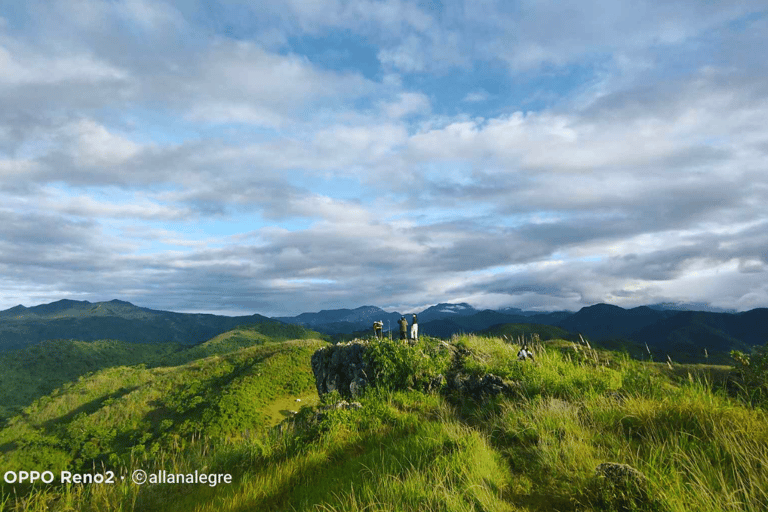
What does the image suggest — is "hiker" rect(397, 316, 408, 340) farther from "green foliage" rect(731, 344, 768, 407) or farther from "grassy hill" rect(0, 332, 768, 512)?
"green foliage" rect(731, 344, 768, 407)

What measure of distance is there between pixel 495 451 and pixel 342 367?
16535mm

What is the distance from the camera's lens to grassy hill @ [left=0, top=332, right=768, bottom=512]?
501 cm

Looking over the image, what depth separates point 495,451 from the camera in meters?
7.00

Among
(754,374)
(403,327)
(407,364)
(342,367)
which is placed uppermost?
(403,327)

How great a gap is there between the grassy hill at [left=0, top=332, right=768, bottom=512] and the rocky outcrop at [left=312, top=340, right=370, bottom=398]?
4.83 meters

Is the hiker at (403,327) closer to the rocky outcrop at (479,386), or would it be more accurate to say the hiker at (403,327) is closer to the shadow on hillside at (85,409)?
the rocky outcrop at (479,386)

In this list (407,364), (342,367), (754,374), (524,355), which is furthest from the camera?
(342,367)

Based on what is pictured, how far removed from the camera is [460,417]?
10695 millimetres

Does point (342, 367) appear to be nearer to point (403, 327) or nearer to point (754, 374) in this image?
point (403, 327)

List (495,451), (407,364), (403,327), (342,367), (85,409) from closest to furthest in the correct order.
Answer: (495,451), (407,364), (403,327), (342,367), (85,409)

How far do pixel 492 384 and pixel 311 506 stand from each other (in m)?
8.62

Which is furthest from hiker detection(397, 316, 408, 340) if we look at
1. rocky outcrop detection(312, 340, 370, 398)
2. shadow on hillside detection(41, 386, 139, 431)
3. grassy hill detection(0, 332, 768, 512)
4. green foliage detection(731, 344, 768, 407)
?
shadow on hillside detection(41, 386, 139, 431)

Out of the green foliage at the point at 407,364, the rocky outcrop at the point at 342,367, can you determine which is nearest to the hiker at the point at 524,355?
the green foliage at the point at 407,364

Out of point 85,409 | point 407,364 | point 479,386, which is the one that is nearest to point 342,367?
point 407,364
